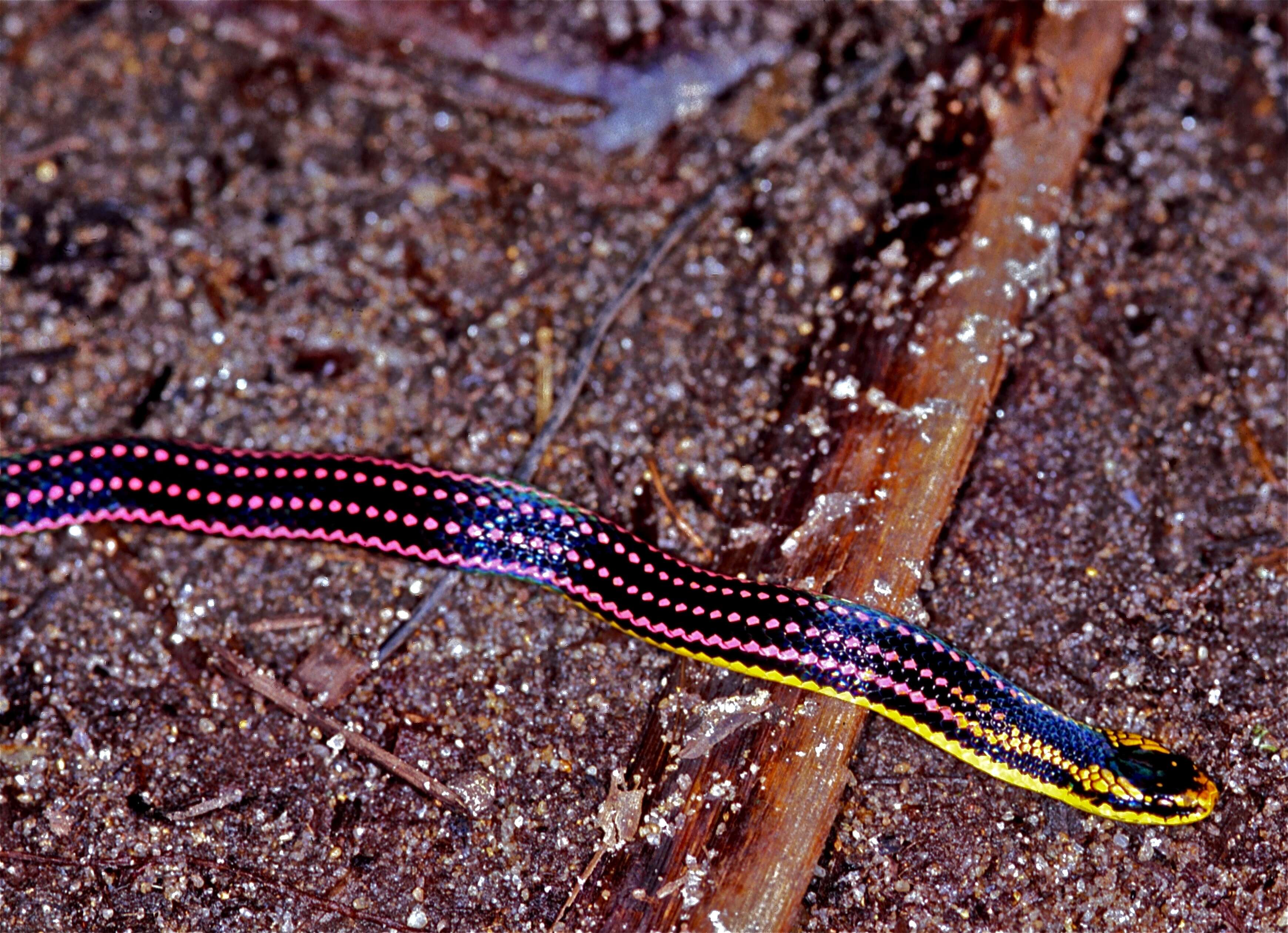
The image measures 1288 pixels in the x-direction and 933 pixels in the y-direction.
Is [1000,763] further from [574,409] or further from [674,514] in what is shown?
[574,409]

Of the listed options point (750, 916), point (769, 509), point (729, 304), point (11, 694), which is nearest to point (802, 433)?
point (769, 509)

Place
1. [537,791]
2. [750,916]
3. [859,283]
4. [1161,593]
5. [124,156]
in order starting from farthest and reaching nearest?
[124,156] → [859,283] → [1161,593] → [537,791] → [750,916]

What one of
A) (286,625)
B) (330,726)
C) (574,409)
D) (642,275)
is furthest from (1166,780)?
(286,625)

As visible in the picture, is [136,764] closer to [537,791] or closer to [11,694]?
[11,694]

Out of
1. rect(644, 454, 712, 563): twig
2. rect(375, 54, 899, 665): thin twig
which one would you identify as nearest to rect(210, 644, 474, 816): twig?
rect(375, 54, 899, 665): thin twig

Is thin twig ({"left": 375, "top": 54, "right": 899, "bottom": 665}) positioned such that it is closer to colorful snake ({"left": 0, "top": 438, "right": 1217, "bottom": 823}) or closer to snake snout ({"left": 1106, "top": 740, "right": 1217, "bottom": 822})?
colorful snake ({"left": 0, "top": 438, "right": 1217, "bottom": 823})

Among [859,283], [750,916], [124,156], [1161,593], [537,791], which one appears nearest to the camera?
[750,916]
